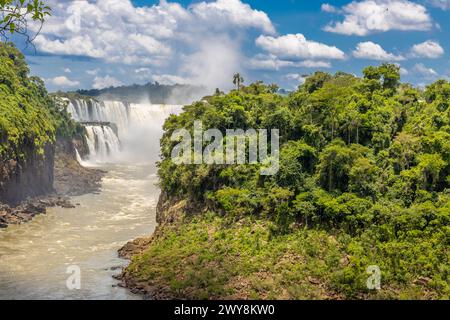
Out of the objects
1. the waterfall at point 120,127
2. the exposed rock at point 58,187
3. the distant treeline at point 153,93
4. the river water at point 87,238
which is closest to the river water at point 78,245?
the river water at point 87,238

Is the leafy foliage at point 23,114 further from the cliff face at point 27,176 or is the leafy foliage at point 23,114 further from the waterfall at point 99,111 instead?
the waterfall at point 99,111

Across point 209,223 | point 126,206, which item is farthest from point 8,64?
point 209,223

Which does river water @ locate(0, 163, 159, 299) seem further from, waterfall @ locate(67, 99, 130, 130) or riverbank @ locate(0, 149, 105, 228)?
waterfall @ locate(67, 99, 130, 130)

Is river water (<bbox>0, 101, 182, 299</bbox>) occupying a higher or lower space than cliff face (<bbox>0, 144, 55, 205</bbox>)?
lower

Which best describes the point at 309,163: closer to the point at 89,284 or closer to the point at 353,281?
the point at 353,281

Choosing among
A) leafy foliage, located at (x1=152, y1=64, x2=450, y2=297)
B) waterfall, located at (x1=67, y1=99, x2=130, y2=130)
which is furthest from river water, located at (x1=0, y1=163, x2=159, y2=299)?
waterfall, located at (x1=67, y1=99, x2=130, y2=130)

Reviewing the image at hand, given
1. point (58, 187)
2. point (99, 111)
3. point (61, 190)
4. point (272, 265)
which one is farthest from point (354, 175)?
point (99, 111)
